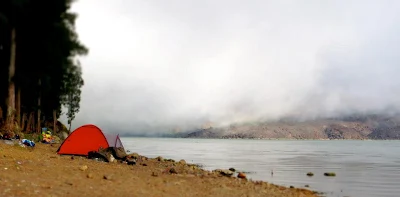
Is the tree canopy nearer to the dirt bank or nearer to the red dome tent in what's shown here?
the red dome tent

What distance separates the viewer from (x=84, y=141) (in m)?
34.1

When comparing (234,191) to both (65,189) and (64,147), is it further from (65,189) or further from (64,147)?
(64,147)

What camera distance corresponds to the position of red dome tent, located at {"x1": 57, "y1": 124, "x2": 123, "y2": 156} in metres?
33.3

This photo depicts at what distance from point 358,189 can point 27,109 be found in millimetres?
48617

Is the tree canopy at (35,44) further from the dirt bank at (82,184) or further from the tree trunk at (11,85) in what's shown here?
the dirt bank at (82,184)

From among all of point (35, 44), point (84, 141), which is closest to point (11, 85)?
point (35, 44)

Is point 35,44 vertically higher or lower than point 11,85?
higher

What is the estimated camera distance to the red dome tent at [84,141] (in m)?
33.3

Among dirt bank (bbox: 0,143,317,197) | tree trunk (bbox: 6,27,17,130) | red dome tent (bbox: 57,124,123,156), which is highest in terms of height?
tree trunk (bbox: 6,27,17,130)

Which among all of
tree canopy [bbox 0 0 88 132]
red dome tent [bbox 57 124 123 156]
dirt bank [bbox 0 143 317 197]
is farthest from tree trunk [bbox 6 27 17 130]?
dirt bank [bbox 0 143 317 197]

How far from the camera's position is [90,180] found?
59.1 ft

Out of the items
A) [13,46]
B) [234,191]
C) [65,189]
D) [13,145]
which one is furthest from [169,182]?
[13,46]

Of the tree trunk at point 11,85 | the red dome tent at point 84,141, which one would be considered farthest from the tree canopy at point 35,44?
the red dome tent at point 84,141

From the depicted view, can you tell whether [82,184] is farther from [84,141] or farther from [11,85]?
[11,85]
